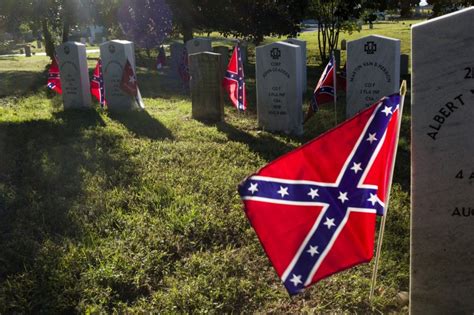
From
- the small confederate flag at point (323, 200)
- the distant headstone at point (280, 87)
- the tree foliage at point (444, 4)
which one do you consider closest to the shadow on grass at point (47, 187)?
the small confederate flag at point (323, 200)

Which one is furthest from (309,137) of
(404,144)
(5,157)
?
(5,157)

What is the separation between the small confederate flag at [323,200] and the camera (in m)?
2.72

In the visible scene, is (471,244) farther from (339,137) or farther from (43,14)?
(43,14)

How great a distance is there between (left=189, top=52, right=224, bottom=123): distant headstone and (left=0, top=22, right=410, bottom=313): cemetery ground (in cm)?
106

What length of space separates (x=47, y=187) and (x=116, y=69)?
218 inches

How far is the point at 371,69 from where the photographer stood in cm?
819

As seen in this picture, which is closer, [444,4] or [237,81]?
[237,81]

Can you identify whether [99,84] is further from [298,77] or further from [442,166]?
[442,166]

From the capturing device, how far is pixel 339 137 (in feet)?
9.14

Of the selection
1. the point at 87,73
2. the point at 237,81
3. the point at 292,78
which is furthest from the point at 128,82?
the point at 292,78

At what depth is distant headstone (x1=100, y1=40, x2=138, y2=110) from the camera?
415 inches

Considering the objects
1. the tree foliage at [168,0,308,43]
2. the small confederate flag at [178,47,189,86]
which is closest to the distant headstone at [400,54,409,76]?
the small confederate flag at [178,47,189,86]

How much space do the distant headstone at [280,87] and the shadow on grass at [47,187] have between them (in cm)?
279

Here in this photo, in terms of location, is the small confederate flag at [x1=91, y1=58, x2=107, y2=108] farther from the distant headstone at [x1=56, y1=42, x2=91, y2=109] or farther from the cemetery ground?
the cemetery ground
